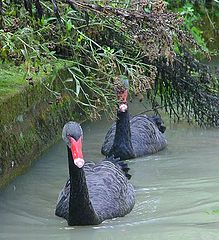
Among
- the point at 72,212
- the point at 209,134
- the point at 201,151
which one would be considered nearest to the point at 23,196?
the point at 72,212

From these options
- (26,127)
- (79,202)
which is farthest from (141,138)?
(79,202)

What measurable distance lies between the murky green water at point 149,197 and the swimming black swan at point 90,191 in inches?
3.6

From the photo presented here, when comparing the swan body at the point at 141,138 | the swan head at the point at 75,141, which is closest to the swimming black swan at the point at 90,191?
the swan head at the point at 75,141

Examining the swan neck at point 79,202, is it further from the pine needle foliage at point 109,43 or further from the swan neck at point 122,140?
the swan neck at point 122,140

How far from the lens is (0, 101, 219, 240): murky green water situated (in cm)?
634

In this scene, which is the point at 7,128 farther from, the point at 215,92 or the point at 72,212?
the point at 215,92

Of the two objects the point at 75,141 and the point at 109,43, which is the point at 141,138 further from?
the point at 75,141

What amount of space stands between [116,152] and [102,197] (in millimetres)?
2223

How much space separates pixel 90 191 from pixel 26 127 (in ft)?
5.87

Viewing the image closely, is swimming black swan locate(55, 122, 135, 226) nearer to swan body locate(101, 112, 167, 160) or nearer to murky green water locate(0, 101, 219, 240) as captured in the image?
murky green water locate(0, 101, 219, 240)

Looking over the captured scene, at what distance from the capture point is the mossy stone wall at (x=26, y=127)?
7930 millimetres

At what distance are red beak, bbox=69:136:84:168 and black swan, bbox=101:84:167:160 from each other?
2.00 metres

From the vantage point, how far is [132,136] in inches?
385

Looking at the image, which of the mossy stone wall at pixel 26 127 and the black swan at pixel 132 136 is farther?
the black swan at pixel 132 136
